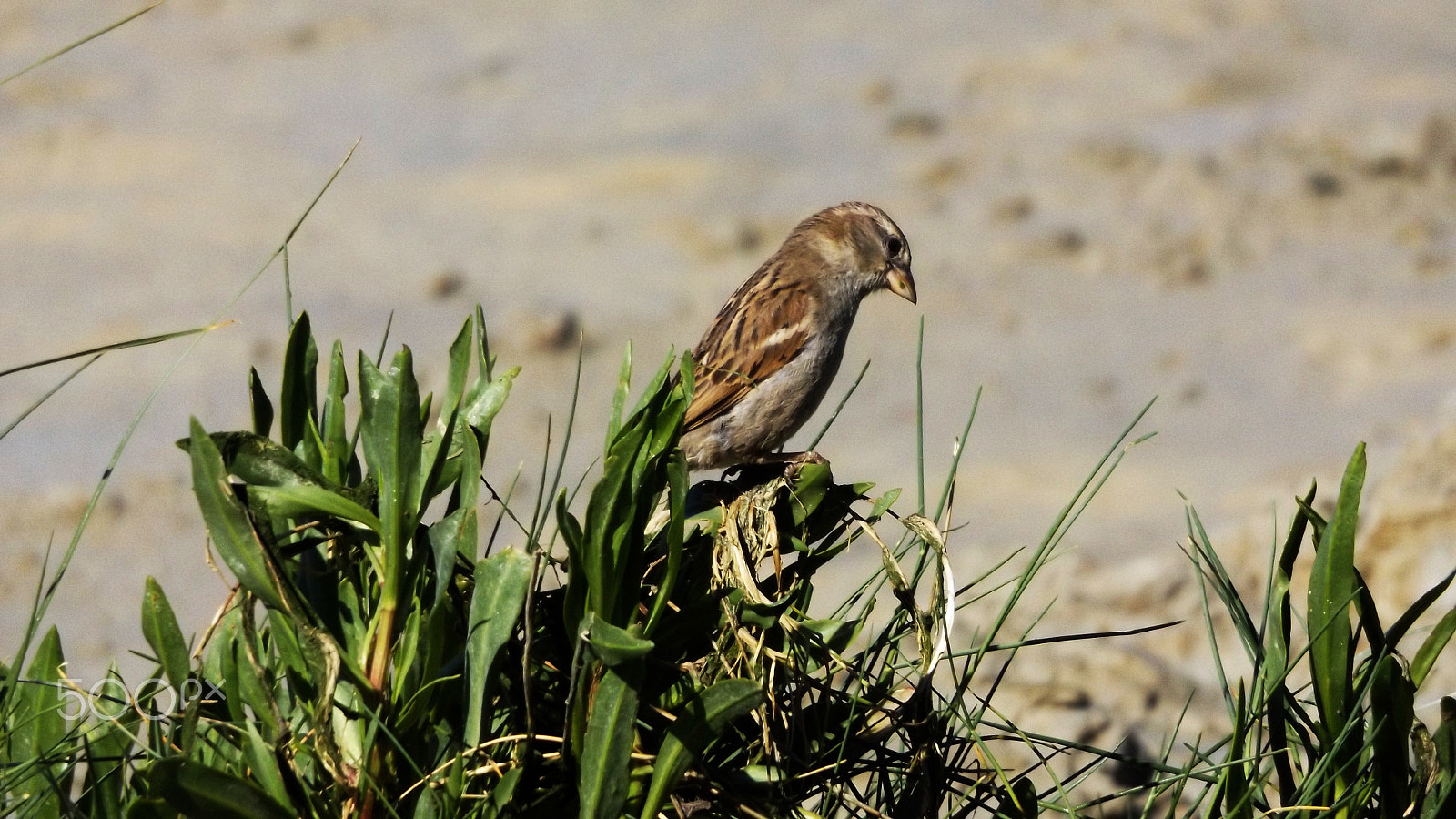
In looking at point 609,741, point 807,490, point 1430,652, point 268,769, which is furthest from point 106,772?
point 1430,652

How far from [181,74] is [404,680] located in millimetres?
10928

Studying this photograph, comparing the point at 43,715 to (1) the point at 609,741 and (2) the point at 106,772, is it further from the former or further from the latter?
(1) the point at 609,741

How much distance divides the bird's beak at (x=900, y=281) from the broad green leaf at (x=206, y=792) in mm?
3444

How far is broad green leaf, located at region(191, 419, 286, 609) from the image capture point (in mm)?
1593

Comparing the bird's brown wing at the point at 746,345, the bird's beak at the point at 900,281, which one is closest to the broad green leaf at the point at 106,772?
the bird's brown wing at the point at 746,345

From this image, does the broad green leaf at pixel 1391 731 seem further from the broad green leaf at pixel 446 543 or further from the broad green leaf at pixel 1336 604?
the broad green leaf at pixel 446 543

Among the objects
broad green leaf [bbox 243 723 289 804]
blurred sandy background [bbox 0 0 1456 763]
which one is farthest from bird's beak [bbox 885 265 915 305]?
broad green leaf [bbox 243 723 289 804]

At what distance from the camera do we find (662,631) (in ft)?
6.08

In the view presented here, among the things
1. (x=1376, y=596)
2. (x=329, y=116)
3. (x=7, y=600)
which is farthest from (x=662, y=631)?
(x=329, y=116)

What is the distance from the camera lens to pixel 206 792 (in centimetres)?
155

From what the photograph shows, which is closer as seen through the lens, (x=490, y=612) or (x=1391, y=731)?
(x=490, y=612)

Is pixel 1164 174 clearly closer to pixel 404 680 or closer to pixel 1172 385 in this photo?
pixel 1172 385
